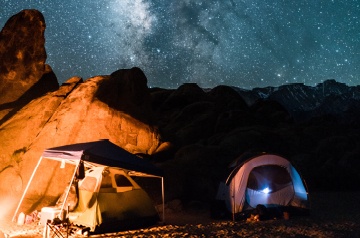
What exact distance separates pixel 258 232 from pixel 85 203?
19.3 ft

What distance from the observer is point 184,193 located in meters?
18.9

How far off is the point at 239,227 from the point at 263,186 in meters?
3.58

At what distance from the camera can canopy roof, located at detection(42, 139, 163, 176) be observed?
11.5 metres

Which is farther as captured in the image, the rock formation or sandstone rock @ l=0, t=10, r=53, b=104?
sandstone rock @ l=0, t=10, r=53, b=104

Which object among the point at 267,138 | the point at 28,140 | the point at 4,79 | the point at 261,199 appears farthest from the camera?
the point at 267,138

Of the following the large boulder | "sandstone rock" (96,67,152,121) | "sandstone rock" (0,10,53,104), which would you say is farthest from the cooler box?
"sandstone rock" (0,10,53,104)

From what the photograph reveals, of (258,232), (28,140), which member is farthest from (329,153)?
(28,140)

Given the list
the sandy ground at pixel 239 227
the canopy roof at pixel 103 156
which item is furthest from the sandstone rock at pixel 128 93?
the canopy roof at pixel 103 156

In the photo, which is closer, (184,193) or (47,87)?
(184,193)

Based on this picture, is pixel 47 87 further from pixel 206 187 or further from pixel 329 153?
pixel 329 153

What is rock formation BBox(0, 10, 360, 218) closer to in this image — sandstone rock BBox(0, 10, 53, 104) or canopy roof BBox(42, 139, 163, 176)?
sandstone rock BBox(0, 10, 53, 104)

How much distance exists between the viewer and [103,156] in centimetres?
1182

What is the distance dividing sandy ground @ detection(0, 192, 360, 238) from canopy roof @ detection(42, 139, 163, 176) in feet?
6.87

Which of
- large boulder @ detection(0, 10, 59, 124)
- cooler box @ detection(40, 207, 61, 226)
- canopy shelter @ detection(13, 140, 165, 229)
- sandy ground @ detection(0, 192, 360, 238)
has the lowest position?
sandy ground @ detection(0, 192, 360, 238)
